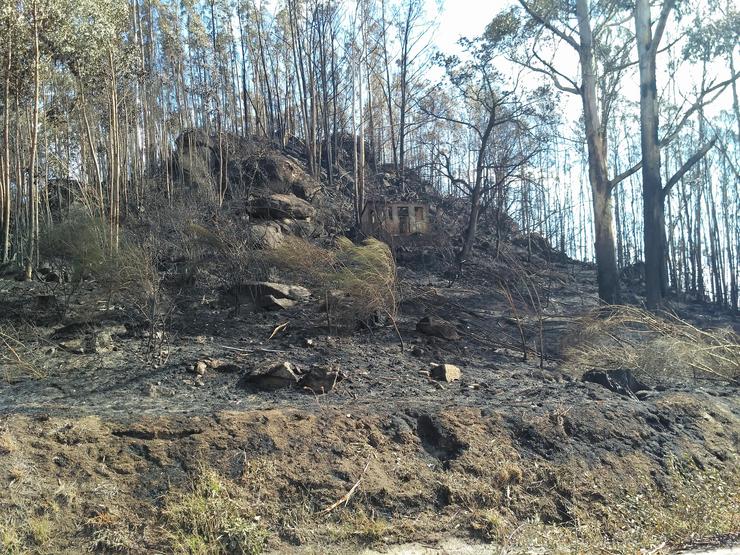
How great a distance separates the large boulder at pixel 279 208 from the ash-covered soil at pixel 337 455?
27.1 feet

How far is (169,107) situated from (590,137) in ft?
56.9

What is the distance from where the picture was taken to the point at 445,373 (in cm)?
997

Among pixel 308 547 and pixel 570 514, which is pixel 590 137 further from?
pixel 308 547

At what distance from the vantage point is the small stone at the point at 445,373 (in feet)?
32.7

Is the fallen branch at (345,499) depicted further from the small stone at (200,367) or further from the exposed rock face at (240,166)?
the exposed rock face at (240,166)

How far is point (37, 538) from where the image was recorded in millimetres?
4930

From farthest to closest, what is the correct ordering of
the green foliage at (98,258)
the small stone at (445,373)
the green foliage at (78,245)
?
the green foliage at (78,245)
the green foliage at (98,258)
the small stone at (445,373)

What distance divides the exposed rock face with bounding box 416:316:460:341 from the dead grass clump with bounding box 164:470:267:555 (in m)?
6.90

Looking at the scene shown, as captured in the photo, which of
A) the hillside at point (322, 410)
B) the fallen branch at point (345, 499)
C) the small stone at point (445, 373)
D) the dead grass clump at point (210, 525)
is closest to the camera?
the dead grass clump at point (210, 525)

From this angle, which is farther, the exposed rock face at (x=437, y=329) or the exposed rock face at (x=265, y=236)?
the exposed rock face at (x=265, y=236)

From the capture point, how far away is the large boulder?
18.4 meters

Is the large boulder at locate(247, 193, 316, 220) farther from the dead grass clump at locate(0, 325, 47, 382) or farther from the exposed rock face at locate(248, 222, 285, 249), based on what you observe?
the dead grass clump at locate(0, 325, 47, 382)

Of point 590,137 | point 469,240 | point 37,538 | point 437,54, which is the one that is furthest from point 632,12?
point 37,538

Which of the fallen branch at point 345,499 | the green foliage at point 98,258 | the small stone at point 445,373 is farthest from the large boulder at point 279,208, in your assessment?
the fallen branch at point 345,499
